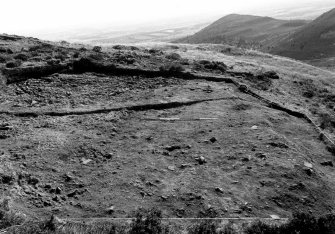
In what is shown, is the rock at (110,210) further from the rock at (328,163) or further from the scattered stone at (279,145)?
the rock at (328,163)

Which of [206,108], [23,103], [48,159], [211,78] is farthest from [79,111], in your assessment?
[211,78]

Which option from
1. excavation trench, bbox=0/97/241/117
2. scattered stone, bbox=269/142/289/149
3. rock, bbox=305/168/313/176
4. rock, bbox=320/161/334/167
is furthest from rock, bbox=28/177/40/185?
rock, bbox=320/161/334/167

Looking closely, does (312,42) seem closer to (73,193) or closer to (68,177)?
(68,177)

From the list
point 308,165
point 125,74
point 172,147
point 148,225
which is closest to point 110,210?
point 148,225

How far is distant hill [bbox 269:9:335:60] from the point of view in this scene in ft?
440

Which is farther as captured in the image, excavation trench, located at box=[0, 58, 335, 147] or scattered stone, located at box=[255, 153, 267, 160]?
excavation trench, located at box=[0, 58, 335, 147]

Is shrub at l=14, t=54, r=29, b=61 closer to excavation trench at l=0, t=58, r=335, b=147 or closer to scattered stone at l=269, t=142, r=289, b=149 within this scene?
excavation trench at l=0, t=58, r=335, b=147

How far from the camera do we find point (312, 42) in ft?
475

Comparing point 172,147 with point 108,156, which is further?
point 172,147

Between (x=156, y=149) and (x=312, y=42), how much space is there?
142 m

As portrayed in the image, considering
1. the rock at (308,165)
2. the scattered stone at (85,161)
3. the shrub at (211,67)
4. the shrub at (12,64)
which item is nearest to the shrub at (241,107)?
the rock at (308,165)

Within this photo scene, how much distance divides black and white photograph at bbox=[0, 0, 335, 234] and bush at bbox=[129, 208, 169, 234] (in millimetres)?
36

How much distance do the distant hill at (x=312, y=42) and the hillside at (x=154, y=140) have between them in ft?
374

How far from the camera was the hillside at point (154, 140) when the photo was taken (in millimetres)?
12820
